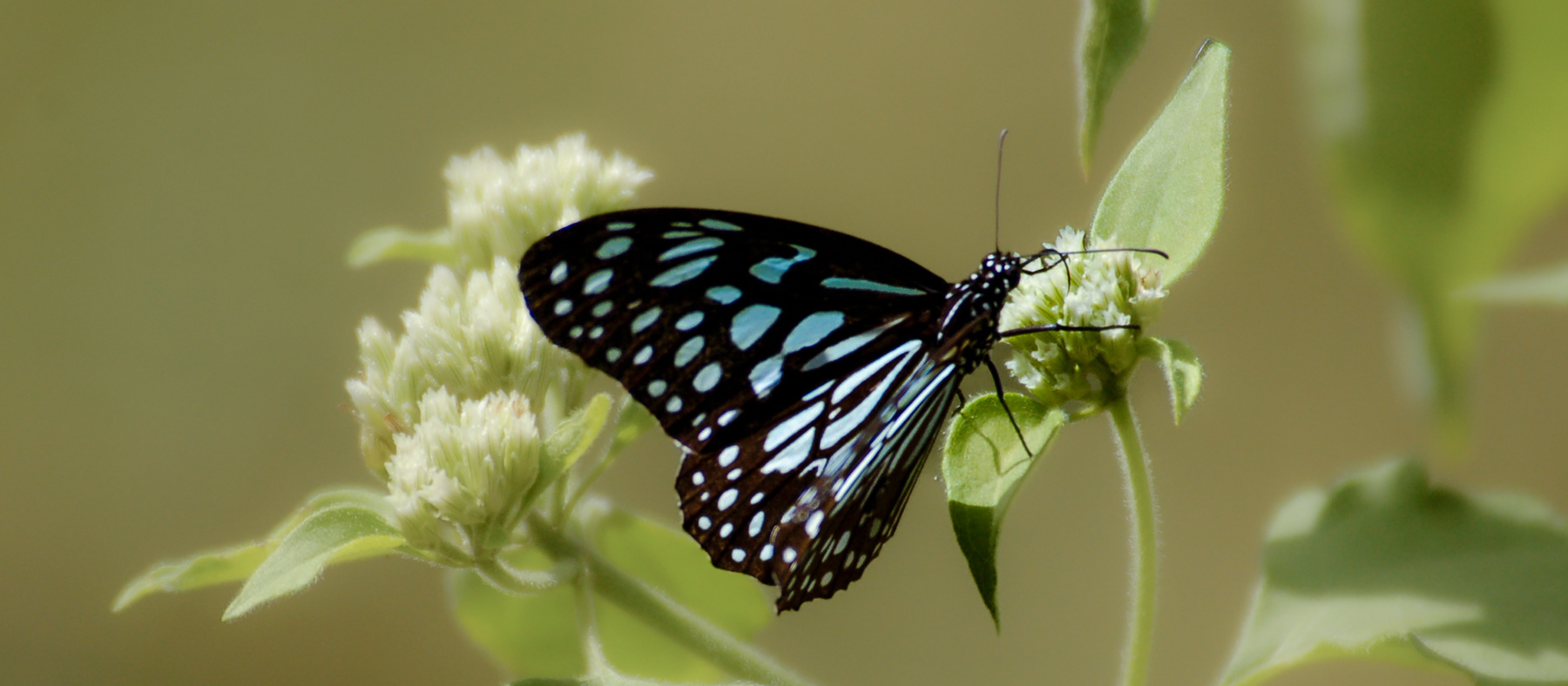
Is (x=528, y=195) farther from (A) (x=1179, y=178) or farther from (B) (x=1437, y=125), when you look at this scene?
(B) (x=1437, y=125)

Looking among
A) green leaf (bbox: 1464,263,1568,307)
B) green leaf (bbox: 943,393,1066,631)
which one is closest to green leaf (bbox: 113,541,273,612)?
green leaf (bbox: 943,393,1066,631)

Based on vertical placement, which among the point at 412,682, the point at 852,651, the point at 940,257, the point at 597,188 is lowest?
the point at 412,682

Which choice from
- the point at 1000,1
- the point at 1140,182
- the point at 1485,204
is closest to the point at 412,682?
A: the point at 1000,1

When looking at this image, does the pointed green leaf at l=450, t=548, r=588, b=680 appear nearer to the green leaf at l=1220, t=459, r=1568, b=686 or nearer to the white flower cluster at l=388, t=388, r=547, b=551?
the white flower cluster at l=388, t=388, r=547, b=551

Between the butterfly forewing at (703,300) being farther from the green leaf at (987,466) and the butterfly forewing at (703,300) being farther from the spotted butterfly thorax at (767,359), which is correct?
the green leaf at (987,466)

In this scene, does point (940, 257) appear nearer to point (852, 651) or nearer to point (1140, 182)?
point (852, 651)

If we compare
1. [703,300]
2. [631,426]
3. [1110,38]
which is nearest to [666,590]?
[631,426]

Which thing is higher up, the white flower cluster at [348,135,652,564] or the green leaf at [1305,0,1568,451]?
the green leaf at [1305,0,1568,451]
